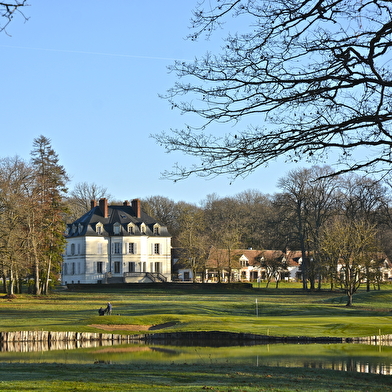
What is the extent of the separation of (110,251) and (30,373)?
5718 cm

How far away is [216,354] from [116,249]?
49.9m

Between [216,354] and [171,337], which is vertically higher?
[216,354]

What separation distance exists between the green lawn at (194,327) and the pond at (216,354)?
2245 mm

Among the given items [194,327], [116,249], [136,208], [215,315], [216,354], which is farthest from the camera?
[136,208]

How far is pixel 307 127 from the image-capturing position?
32.0 feet

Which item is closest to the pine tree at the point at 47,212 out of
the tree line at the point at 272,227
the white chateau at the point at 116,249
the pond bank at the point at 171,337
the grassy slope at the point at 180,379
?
the tree line at the point at 272,227

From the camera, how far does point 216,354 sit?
22953 mm

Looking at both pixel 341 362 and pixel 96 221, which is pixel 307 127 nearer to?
pixel 341 362

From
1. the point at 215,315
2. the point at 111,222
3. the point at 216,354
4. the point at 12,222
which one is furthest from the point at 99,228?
the point at 216,354

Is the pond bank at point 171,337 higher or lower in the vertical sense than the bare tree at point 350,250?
lower

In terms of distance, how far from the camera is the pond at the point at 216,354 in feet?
66.9

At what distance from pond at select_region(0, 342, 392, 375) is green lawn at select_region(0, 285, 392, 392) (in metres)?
2.24

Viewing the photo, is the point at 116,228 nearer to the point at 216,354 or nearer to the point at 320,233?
the point at 320,233

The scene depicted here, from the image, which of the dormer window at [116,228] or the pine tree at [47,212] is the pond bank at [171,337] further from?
the dormer window at [116,228]
